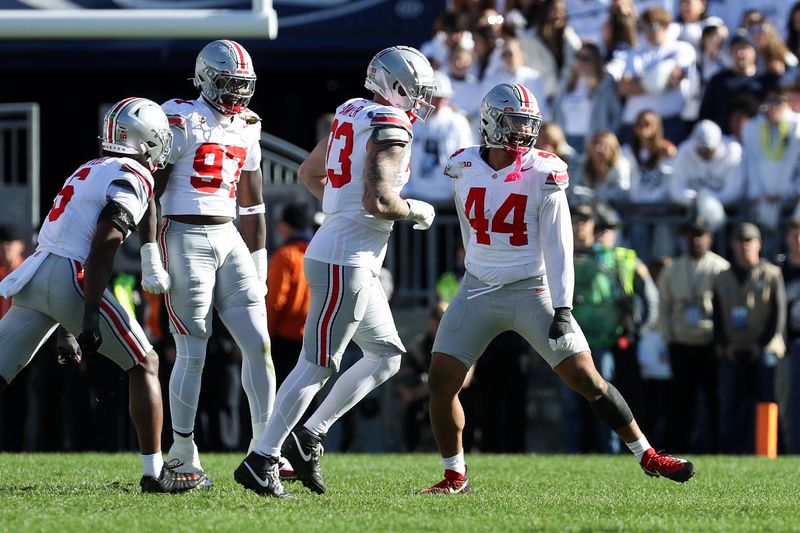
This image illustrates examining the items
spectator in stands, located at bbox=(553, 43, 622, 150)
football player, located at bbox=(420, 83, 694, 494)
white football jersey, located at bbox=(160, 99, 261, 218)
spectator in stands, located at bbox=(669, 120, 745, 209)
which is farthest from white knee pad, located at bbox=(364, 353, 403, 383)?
spectator in stands, located at bbox=(553, 43, 622, 150)

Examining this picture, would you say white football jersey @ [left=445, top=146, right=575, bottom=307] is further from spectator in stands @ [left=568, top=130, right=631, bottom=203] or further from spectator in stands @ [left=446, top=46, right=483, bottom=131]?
spectator in stands @ [left=446, top=46, right=483, bottom=131]

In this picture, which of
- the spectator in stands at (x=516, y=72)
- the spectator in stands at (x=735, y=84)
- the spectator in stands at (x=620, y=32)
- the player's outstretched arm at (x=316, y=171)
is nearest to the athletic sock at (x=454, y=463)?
the player's outstretched arm at (x=316, y=171)

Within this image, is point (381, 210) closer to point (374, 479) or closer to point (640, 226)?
point (374, 479)

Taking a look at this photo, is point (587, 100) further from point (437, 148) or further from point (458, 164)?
point (458, 164)

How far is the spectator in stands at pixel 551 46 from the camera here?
44.5ft

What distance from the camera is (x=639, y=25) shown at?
1346 cm

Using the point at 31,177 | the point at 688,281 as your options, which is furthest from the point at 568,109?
the point at 31,177

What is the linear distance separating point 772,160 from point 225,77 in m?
6.45

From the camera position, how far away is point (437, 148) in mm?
12445

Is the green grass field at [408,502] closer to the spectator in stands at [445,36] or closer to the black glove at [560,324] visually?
the black glove at [560,324]

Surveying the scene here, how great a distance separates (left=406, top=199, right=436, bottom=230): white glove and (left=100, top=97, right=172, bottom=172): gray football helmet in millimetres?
1166

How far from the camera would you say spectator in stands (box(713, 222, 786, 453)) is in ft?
37.5

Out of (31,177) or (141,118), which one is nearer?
(141,118)

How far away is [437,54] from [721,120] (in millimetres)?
2582
